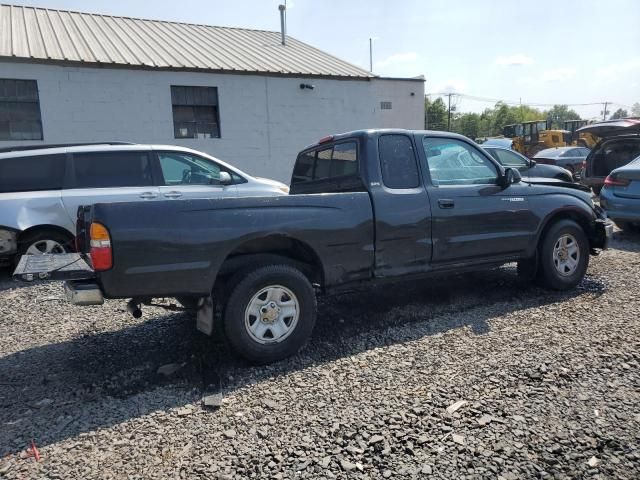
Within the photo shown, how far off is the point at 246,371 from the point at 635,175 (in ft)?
25.2

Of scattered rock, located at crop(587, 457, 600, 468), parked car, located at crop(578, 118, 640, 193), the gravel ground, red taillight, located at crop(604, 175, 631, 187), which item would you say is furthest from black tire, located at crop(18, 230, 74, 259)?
parked car, located at crop(578, 118, 640, 193)

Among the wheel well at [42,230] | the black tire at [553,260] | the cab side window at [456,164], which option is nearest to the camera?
the cab side window at [456,164]

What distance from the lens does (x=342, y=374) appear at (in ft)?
12.1

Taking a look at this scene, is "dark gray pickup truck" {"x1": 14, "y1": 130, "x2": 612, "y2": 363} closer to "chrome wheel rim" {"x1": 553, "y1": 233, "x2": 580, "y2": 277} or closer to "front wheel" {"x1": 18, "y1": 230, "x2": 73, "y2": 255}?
"chrome wheel rim" {"x1": 553, "y1": 233, "x2": 580, "y2": 277}

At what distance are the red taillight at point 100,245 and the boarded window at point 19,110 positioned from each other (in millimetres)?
10422

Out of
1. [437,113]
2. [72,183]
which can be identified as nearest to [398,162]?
[72,183]

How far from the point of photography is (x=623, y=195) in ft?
27.6

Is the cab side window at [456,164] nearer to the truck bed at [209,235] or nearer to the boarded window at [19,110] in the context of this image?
the truck bed at [209,235]

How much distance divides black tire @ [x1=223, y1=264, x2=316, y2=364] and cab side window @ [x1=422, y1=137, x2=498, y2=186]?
1802 mm

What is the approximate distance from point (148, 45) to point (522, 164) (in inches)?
430

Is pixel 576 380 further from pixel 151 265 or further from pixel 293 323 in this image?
pixel 151 265

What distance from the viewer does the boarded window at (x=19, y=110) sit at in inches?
454

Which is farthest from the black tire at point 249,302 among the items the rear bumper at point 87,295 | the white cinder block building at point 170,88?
the white cinder block building at point 170,88

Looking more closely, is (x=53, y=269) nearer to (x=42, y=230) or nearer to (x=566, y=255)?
(x=42, y=230)
